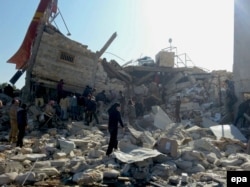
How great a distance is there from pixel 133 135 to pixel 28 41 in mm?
11716

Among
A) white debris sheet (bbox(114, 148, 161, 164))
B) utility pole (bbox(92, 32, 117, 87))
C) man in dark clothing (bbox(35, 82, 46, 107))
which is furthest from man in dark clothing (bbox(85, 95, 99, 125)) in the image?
white debris sheet (bbox(114, 148, 161, 164))

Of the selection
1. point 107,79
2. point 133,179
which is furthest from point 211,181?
point 107,79

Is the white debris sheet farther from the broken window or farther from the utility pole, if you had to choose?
the utility pole

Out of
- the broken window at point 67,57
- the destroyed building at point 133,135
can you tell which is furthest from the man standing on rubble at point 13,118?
the broken window at point 67,57

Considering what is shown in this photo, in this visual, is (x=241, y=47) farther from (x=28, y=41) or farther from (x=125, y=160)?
(x=28, y=41)

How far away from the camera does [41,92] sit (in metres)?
16.5

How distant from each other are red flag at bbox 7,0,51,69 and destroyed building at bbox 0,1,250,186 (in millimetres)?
581

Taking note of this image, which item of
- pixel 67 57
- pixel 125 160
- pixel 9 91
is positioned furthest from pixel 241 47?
pixel 9 91

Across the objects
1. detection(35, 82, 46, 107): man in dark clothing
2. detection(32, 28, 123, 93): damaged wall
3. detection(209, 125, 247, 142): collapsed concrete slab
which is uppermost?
detection(32, 28, 123, 93): damaged wall

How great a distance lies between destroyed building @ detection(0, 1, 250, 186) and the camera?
252 inches

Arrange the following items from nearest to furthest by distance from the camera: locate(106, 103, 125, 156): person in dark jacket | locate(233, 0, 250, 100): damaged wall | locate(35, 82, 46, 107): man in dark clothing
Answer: locate(106, 103, 125, 156): person in dark jacket < locate(233, 0, 250, 100): damaged wall < locate(35, 82, 46, 107): man in dark clothing

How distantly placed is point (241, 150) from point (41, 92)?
10.9 meters

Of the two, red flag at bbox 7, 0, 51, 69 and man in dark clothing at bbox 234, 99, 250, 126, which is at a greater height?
red flag at bbox 7, 0, 51, 69

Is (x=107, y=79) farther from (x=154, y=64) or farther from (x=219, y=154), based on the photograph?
(x=219, y=154)
